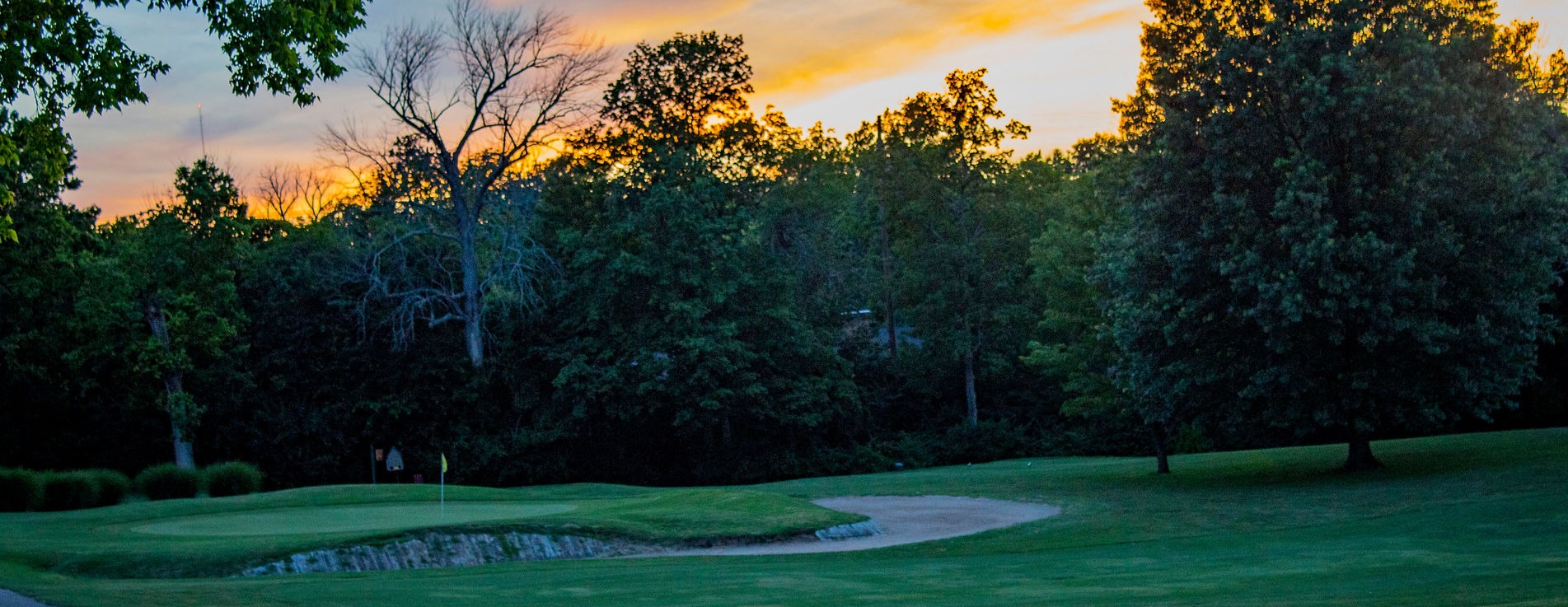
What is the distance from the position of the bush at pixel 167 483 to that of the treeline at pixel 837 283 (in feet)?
23.6

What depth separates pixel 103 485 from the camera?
27172 mm

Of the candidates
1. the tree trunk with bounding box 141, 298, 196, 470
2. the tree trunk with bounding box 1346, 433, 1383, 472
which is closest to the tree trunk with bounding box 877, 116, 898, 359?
the tree trunk with bounding box 1346, 433, 1383, 472

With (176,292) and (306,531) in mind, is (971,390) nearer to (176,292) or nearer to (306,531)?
(176,292)

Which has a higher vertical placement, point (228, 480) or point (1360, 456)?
point (228, 480)

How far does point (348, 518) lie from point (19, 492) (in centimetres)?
895

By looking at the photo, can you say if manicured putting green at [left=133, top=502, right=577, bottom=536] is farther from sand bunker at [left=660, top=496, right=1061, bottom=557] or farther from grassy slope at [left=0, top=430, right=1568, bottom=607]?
grassy slope at [left=0, top=430, right=1568, bottom=607]

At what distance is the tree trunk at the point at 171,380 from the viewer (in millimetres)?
38000

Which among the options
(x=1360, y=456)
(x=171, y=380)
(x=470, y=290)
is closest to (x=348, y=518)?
(x=1360, y=456)

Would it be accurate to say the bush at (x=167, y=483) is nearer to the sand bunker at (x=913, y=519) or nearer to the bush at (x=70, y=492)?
the bush at (x=70, y=492)

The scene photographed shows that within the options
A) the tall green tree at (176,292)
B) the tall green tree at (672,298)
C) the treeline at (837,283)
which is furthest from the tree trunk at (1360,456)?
the tall green tree at (176,292)

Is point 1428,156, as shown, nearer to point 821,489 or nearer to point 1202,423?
point 1202,423

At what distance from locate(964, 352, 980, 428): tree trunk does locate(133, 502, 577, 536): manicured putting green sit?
2636 cm

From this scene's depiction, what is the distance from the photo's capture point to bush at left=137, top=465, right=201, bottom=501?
1110 inches

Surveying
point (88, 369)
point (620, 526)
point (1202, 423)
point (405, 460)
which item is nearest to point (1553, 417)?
point (1202, 423)
